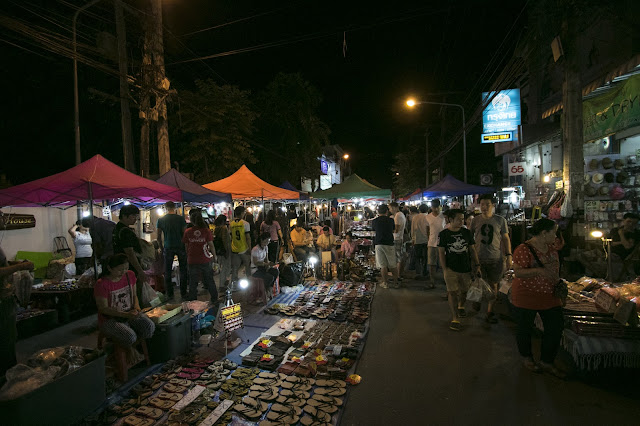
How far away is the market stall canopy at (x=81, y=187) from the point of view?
5.54m

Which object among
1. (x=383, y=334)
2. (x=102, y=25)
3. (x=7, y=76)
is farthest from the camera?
(x=7, y=76)

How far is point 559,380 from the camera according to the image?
3.58m

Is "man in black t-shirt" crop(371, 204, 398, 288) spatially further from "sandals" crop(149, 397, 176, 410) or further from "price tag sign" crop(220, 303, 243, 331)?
"sandals" crop(149, 397, 176, 410)

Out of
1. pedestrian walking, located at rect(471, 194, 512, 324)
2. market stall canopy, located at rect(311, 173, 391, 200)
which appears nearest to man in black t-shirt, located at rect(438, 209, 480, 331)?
pedestrian walking, located at rect(471, 194, 512, 324)

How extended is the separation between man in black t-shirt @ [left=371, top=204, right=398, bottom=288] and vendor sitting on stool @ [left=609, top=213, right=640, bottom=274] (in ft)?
13.5

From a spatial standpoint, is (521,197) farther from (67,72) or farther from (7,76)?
(7,76)

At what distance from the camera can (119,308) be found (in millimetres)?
3906

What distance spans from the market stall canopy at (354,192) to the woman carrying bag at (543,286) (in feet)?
29.1

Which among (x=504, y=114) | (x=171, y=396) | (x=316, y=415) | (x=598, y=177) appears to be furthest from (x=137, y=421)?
(x=504, y=114)

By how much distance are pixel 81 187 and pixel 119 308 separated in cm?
292

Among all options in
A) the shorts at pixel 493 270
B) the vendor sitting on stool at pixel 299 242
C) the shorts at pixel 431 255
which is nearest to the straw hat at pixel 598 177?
the shorts at pixel 431 255

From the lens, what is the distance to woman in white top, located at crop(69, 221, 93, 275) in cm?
722

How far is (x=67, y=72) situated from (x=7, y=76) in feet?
A: 8.09

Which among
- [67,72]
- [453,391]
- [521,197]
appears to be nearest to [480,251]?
[453,391]
